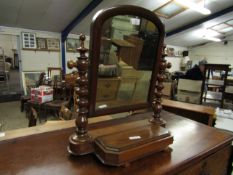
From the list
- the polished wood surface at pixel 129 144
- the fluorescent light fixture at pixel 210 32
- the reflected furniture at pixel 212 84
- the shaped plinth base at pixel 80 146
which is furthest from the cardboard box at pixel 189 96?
the fluorescent light fixture at pixel 210 32

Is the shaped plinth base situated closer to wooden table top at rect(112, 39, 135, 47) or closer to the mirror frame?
the mirror frame

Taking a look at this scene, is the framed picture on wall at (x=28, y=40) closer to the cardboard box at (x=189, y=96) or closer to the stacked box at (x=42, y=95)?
the stacked box at (x=42, y=95)

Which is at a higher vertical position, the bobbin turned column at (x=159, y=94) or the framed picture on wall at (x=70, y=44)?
the framed picture on wall at (x=70, y=44)

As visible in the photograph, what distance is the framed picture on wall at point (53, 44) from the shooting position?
5.20m

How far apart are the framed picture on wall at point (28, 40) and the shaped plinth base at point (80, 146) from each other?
493 centimetres

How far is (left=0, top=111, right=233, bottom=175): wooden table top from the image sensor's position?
0.59 meters

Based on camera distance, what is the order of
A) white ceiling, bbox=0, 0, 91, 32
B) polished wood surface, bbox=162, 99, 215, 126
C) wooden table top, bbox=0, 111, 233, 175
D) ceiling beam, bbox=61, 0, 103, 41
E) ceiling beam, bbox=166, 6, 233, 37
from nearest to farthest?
1. wooden table top, bbox=0, 111, 233, 175
2. polished wood surface, bbox=162, 99, 215, 126
3. white ceiling, bbox=0, 0, 91, 32
4. ceiling beam, bbox=61, 0, 103, 41
5. ceiling beam, bbox=166, 6, 233, 37

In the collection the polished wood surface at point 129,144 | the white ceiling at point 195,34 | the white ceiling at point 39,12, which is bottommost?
the polished wood surface at point 129,144

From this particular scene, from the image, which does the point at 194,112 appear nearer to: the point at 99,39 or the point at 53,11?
the point at 99,39

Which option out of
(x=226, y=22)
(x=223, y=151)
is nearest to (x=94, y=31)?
(x=223, y=151)

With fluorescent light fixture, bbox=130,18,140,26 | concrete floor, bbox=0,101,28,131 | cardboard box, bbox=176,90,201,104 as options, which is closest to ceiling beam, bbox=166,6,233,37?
cardboard box, bbox=176,90,201,104

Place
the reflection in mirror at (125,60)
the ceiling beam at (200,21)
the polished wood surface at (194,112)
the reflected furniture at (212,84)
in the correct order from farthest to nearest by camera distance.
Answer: the ceiling beam at (200,21)
the reflected furniture at (212,84)
the polished wood surface at (194,112)
the reflection in mirror at (125,60)

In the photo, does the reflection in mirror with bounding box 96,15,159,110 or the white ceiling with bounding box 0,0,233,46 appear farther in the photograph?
the white ceiling with bounding box 0,0,233,46

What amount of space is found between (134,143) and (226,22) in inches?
298
